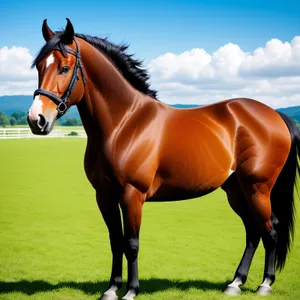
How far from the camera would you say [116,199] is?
486 cm

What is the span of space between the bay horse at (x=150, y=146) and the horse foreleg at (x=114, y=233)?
0.01 m

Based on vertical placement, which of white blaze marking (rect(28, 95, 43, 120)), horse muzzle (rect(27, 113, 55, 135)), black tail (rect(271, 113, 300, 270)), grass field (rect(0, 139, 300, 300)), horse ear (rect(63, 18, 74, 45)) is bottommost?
grass field (rect(0, 139, 300, 300))

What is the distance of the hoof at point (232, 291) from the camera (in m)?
5.39

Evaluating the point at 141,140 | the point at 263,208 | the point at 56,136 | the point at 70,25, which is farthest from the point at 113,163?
the point at 56,136

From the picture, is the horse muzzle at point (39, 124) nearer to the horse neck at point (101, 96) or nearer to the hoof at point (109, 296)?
the horse neck at point (101, 96)

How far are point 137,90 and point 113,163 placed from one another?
99 centimetres

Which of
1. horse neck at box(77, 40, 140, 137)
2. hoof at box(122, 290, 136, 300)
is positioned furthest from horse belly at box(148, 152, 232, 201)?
hoof at box(122, 290, 136, 300)

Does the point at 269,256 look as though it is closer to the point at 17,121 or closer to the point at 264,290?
the point at 264,290

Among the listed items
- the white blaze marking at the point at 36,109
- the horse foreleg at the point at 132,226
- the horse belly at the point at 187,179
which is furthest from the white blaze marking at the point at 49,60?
the horse belly at the point at 187,179

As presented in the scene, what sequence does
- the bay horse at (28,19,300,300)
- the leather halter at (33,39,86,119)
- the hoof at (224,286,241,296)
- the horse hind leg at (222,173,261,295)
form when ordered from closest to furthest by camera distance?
the leather halter at (33,39,86,119), the bay horse at (28,19,300,300), the hoof at (224,286,241,296), the horse hind leg at (222,173,261,295)

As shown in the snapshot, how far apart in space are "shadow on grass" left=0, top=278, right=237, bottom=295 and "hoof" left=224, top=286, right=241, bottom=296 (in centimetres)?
13

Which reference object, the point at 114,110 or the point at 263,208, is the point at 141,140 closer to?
the point at 114,110

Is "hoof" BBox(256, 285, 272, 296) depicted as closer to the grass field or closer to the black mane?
the grass field

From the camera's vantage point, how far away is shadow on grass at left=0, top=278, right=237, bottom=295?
5.45 metres
